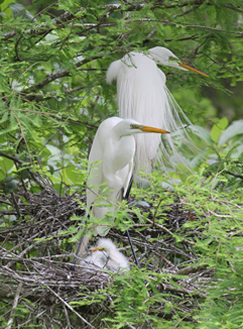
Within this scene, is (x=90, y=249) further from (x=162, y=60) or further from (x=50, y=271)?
(x=162, y=60)

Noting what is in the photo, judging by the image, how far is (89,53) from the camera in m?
1.88

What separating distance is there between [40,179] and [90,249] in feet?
1.52

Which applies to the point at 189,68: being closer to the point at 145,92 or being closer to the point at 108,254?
the point at 145,92

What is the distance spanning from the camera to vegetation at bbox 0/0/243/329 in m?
1.21

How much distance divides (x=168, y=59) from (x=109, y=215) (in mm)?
1379

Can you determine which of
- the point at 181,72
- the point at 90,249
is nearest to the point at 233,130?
the point at 181,72

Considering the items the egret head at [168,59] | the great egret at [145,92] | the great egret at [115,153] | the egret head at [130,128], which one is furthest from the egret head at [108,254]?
the egret head at [168,59]

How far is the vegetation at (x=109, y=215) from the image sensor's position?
121cm

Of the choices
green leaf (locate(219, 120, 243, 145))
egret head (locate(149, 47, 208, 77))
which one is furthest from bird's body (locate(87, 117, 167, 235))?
green leaf (locate(219, 120, 243, 145))

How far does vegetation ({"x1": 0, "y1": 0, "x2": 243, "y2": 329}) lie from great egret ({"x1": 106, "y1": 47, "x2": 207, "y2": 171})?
92 mm

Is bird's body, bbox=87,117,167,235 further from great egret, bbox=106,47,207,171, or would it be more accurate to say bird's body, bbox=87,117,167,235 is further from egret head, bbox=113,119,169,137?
great egret, bbox=106,47,207,171

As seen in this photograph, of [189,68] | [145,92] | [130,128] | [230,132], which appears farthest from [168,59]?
[230,132]

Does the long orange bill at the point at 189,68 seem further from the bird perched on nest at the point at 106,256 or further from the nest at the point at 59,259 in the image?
the bird perched on nest at the point at 106,256

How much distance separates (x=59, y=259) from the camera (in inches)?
78.8
